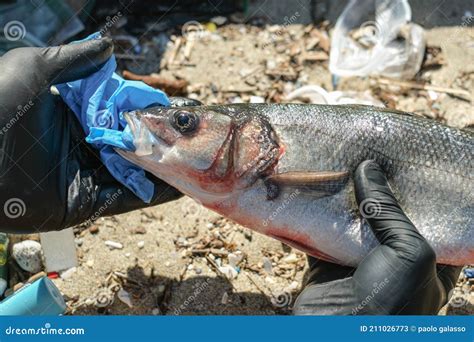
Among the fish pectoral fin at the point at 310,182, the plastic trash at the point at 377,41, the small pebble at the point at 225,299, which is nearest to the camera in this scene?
the fish pectoral fin at the point at 310,182

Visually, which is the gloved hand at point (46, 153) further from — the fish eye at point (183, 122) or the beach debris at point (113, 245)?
the beach debris at point (113, 245)

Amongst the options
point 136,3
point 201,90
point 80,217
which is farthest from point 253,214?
point 136,3

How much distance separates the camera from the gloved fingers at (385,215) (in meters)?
4.30

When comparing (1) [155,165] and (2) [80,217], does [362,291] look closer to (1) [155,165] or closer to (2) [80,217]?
(1) [155,165]

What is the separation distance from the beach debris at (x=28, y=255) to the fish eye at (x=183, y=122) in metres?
1.82

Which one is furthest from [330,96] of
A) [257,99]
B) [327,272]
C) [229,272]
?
[327,272]

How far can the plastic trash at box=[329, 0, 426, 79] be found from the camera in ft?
22.4

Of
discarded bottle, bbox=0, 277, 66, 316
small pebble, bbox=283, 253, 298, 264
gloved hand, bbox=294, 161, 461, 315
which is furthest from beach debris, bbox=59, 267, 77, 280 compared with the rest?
gloved hand, bbox=294, 161, 461, 315

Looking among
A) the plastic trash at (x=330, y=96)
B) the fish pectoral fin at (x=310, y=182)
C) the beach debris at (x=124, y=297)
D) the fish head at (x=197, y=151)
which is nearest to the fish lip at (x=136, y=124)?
the fish head at (x=197, y=151)

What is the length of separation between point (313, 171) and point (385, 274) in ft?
2.72

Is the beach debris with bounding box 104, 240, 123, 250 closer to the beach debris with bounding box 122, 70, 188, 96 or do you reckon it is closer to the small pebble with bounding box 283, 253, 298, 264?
the small pebble with bounding box 283, 253, 298, 264

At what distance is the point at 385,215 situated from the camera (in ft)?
14.4

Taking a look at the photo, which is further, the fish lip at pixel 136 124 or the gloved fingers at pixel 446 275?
the gloved fingers at pixel 446 275

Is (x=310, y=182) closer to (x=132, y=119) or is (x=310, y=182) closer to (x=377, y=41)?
(x=132, y=119)
